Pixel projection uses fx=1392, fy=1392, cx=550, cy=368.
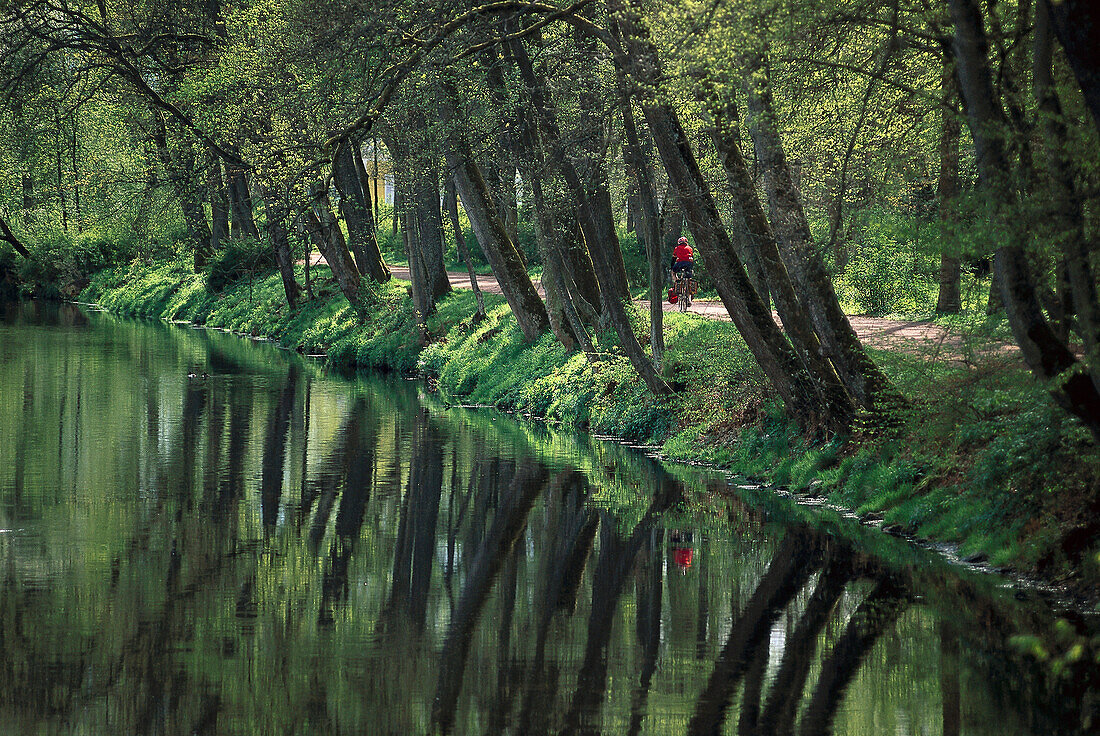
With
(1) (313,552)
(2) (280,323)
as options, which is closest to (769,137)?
(1) (313,552)

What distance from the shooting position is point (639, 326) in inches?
962

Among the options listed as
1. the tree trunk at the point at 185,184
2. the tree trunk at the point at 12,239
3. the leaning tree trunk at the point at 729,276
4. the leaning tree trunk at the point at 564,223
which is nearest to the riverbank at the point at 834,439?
the leaning tree trunk at the point at 729,276


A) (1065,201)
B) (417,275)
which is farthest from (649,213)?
(417,275)

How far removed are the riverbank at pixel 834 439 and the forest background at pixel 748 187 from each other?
5 cm

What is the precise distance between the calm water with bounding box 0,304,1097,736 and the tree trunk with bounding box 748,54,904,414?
170 centimetres

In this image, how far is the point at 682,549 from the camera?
45.2 ft

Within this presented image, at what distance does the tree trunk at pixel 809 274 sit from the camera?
1478 centimetres

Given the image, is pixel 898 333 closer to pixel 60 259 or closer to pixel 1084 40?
pixel 1084 40

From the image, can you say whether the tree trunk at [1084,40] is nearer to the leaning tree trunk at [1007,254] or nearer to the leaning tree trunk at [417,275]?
the leaning tree trunk at [1007,254]

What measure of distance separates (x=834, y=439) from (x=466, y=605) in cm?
671

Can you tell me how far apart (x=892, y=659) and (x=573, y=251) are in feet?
51.7

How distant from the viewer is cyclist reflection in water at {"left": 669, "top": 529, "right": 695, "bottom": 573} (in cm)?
1312

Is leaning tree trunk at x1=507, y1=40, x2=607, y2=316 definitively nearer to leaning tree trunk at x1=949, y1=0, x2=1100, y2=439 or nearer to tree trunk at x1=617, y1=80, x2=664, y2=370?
tree trunk at x1=617, y1=80, x2=664, y2=370

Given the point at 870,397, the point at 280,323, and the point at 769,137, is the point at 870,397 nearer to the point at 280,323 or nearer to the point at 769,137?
the point at 769,137
